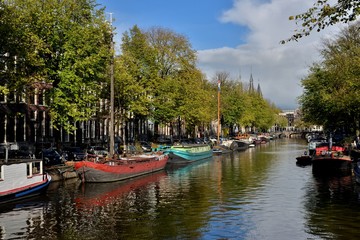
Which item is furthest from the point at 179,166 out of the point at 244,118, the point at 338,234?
the point at 244,118

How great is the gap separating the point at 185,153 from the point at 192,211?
1471 inches

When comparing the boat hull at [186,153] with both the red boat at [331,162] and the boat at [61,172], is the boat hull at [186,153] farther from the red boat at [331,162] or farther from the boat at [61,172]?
the boat at [61,172]

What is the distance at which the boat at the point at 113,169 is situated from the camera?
39781 mm

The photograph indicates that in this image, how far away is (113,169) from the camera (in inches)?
1639

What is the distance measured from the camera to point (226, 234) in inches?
843

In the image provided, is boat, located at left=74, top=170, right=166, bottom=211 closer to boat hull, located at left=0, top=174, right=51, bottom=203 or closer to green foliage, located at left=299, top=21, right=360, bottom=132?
boat hull, located at left=0, top=174, right=51, bottom=203

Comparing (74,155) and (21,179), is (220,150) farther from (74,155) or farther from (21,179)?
(21,179)

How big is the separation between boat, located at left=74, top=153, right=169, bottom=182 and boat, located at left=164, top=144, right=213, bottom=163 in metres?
11.5

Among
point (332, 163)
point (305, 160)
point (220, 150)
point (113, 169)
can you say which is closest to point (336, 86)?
point (305, 160)

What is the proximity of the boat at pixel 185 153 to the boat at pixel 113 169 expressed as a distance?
1147 cm

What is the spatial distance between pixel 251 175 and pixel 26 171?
24.0 meters

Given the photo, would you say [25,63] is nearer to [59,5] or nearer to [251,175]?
[59,5]

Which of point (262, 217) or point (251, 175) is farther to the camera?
point (251, 175)

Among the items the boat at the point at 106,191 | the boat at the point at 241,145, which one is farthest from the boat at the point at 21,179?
the boat at the point at 241,145
